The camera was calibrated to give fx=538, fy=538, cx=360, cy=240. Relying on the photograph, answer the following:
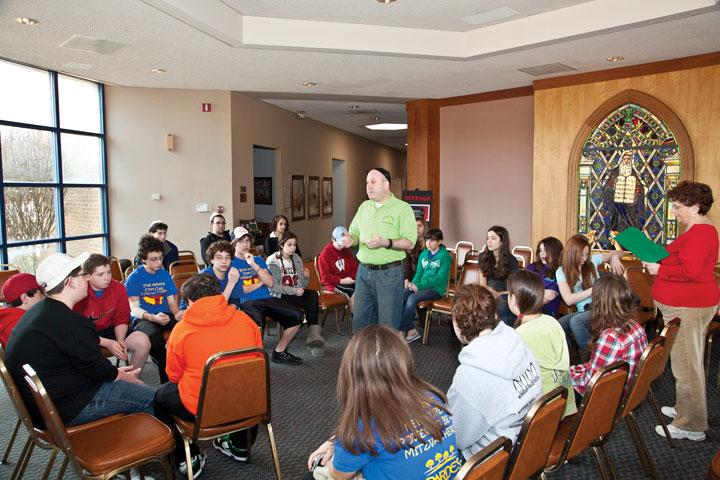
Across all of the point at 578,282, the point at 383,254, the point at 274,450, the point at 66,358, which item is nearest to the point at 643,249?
the point at 578,282

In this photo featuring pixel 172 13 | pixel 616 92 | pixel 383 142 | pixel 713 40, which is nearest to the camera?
pixel 172 13

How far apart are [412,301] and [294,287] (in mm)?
1214

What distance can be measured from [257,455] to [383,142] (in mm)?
15548

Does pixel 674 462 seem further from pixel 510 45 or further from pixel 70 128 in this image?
pixel 70 128

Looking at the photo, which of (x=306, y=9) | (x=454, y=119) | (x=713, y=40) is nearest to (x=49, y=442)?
(x=306, y=9)

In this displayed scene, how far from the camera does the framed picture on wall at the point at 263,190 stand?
10.7 m

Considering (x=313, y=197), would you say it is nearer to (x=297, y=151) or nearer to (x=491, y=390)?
(x=297, y=151)

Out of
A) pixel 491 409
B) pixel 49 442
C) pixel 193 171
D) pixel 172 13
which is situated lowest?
pixel 49 442

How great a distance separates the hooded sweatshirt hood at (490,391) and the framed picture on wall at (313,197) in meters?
10.3

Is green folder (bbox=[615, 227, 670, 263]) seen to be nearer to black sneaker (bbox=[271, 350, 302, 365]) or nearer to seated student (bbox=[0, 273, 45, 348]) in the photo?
black sneaker (bbox=[271, 350, 302, 365])

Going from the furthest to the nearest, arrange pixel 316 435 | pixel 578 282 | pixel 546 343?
pixel 578 282
pixel 316 435
pixel 546 343

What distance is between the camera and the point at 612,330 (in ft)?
9.14

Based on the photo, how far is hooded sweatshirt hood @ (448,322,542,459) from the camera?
1.99m

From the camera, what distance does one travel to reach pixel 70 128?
24.2 feet
